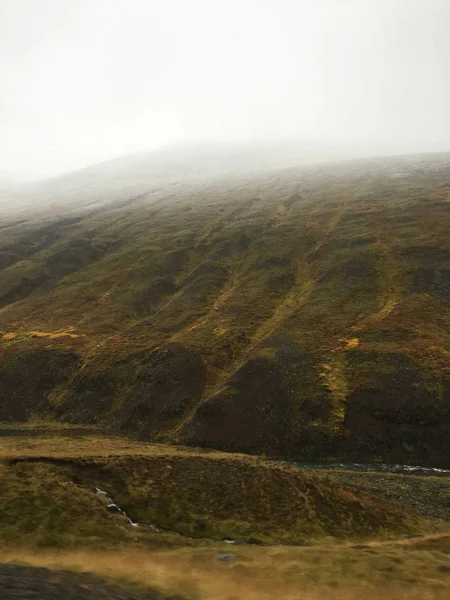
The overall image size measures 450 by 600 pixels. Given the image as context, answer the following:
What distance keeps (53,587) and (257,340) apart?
69.3 meters

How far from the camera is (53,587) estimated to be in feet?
68.6

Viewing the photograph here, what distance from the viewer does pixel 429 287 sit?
321 ft

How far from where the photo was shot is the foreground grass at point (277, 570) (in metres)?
24.9

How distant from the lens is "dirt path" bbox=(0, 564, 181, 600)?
1927 centimetres

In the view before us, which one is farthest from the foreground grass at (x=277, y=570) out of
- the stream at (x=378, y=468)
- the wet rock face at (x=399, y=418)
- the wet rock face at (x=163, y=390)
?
the wet rock face at (x=163, y=390)

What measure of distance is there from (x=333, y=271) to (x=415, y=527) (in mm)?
86185

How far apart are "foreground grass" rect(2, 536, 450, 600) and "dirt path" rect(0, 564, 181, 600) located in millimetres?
1907

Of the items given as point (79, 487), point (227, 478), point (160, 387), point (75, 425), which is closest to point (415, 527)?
point (227, 478)

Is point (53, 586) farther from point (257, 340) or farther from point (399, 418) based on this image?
point (257, 340)

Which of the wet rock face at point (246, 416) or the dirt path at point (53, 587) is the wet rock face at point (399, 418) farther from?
the dirt path at point (53, 587)

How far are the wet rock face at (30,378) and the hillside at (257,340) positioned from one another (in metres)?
0.31

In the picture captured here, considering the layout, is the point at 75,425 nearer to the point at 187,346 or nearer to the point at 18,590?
the point at 187,346

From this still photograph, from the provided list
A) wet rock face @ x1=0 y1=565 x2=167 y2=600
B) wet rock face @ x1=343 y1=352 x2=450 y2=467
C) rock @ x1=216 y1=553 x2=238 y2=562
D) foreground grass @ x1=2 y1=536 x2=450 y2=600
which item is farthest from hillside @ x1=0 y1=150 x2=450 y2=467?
wet rock face @ x1=0 y1=565 x2=167 y2=600

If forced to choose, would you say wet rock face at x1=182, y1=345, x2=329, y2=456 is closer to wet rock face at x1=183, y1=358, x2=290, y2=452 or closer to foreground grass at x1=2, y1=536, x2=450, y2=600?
wet rock face at x1=183, y1=358, x2=290, y2=452
